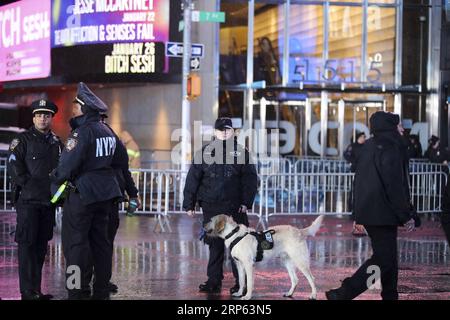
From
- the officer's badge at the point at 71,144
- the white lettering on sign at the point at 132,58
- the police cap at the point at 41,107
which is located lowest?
the officer's badge at the point at 71,144

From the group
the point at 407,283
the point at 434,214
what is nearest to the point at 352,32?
the point at 434,214

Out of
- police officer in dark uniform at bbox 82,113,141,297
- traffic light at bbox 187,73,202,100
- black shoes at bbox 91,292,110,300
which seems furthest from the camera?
traffic light at bbox 187,73,202,100

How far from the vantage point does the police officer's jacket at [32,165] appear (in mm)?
8727

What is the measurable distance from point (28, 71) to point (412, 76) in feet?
40.2

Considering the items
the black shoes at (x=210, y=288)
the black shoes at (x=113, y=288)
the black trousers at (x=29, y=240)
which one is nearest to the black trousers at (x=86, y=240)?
the black trousers at (x=29, y=240)

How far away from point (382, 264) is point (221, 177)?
2189 millimetres

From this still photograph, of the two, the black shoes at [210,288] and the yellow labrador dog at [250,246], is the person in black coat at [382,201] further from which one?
the black shoes at [210,288]

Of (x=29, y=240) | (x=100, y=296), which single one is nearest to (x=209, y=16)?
(x=29, y=240)

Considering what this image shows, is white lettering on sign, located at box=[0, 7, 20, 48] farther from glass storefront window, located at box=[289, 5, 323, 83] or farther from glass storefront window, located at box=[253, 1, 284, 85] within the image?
glass storefront window, located at box=[289, 5, 323, 83]

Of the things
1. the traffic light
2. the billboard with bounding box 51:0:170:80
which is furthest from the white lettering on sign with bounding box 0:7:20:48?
the traffic light

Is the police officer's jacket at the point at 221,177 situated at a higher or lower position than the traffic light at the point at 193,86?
lower

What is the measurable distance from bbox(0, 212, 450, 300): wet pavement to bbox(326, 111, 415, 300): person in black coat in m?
1.19

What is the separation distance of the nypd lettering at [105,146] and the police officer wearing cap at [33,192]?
68cm

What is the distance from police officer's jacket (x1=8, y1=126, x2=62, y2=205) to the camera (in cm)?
873
